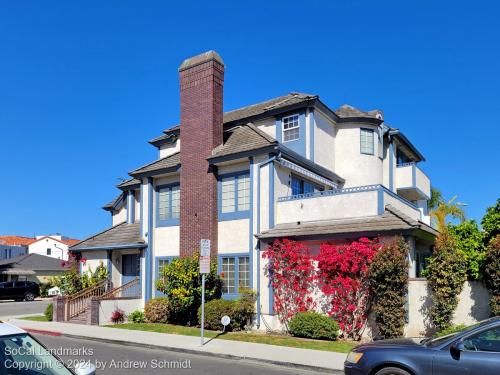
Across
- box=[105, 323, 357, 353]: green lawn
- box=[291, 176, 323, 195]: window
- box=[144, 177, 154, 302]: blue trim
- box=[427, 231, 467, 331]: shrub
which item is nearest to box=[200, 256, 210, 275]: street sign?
box=[105, 323, 357, 353]: green lawn

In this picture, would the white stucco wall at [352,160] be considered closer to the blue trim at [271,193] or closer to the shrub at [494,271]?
the blue trim at [271,193]

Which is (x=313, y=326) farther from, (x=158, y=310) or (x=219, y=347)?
(x=158, y=310)

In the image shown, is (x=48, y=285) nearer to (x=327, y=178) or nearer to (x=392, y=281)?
(x=327, y=178)

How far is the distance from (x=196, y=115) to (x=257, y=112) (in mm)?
3489

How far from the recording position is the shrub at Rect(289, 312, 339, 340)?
14820 millimetres

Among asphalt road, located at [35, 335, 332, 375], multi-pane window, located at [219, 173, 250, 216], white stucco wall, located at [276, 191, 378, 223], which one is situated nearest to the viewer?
asphalt road, located at [35, 335, 332, 375]

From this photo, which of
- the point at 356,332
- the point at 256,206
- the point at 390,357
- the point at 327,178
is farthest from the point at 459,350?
the point at 327,178

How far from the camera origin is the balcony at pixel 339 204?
16141 mm

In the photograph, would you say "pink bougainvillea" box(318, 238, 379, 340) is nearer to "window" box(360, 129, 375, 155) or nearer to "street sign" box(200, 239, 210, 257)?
"street sign" box(200, 239, 210, 257)

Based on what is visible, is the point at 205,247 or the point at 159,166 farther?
the point at 159,166

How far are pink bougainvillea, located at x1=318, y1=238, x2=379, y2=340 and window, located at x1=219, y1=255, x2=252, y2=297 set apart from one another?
343cm

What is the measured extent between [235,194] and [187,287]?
388cm

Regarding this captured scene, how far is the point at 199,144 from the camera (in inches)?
778

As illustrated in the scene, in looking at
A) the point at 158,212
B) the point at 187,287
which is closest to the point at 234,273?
the point at 187,287
